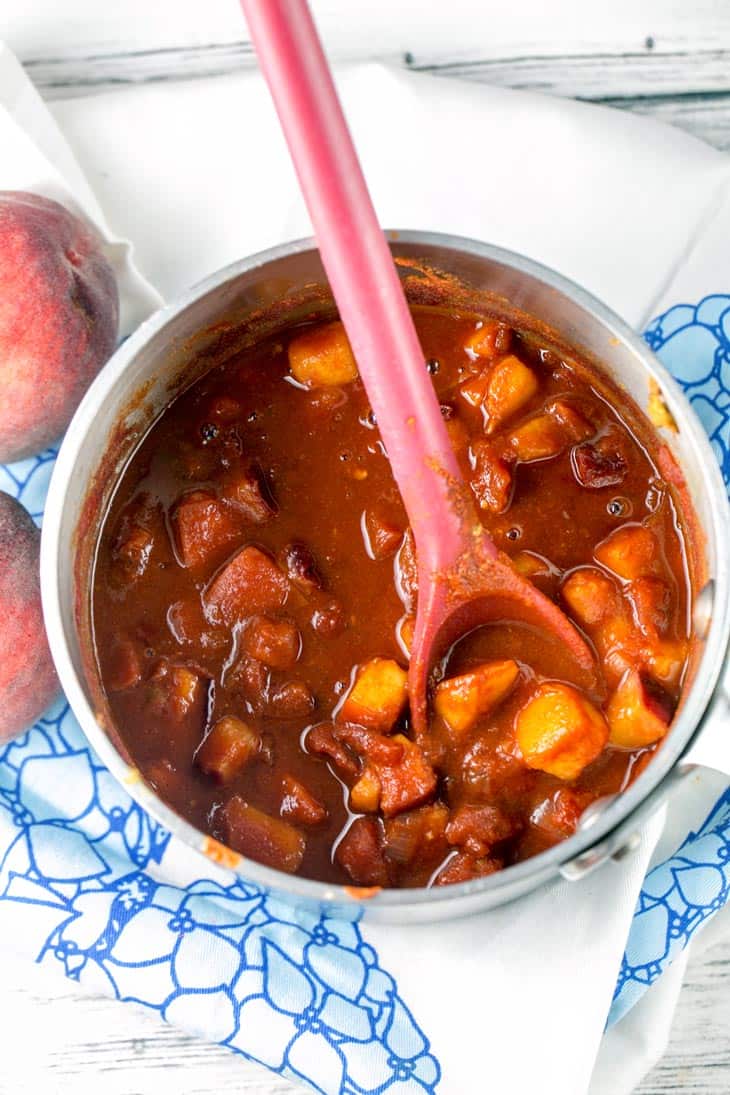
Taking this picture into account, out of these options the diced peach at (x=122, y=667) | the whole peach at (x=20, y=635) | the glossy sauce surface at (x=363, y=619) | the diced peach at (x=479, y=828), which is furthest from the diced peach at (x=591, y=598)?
the whole peach at (x=20, y=635)

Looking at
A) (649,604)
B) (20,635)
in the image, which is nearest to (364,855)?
(649,604)

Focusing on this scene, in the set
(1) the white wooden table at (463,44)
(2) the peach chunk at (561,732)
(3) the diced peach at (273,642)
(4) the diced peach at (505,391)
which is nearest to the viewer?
(2) the peach chunk at (561,732)

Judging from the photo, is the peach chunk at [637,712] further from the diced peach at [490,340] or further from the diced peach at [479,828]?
the diced peach at [490,340]

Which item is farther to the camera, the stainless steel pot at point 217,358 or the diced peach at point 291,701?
the diced peach at point 291,701

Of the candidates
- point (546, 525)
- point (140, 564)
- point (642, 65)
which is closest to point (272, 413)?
point (140, 564)

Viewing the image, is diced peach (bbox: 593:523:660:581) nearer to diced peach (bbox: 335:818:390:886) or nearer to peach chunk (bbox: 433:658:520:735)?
peach chunk (bbox: 433:658:520:735)

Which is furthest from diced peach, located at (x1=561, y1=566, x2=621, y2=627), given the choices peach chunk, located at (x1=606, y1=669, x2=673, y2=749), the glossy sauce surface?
peach chunk, located at (x1=606, y1=669, x2=673, y2=749)
